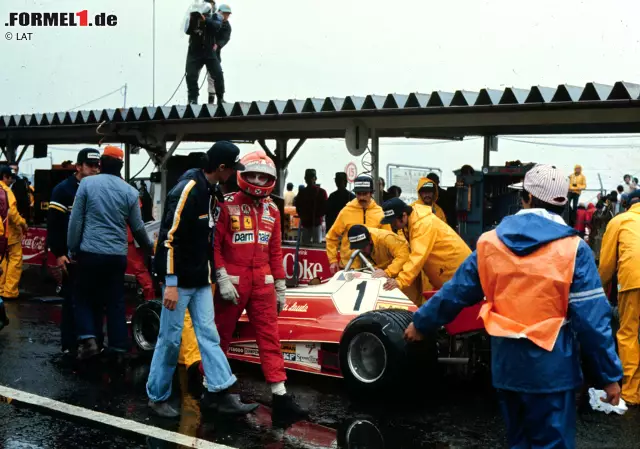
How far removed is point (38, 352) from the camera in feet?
25.4

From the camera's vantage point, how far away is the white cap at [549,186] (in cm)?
373

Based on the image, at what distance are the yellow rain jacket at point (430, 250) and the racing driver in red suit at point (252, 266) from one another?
1611 millimetres

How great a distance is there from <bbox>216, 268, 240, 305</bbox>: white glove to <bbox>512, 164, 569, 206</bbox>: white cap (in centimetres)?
250

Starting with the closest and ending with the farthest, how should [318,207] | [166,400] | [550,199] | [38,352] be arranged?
[550,199] < [166,400] < [38,352] < [318,207]

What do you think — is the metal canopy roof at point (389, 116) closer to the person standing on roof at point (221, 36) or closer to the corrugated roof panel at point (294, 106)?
the corrugated roof panel at point (294, 106)

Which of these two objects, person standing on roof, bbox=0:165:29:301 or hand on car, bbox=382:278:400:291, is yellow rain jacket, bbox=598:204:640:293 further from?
person standing on roof, bbox=0:165:29:301

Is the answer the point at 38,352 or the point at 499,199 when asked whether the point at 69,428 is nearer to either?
the point at 38,352

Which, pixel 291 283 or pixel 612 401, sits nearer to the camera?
pixel 612 401

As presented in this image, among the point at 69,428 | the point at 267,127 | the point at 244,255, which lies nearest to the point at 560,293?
the point at 244,255

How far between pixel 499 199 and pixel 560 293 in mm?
11670

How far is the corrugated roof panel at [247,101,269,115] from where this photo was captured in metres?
12.7

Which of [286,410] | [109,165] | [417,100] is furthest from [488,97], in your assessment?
[286,410]

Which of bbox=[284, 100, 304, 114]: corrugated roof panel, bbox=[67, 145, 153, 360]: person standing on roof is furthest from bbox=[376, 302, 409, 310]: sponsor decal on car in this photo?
bbox=[284, 100, 304, 114]: corrugated roof panel

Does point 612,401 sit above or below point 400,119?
below
